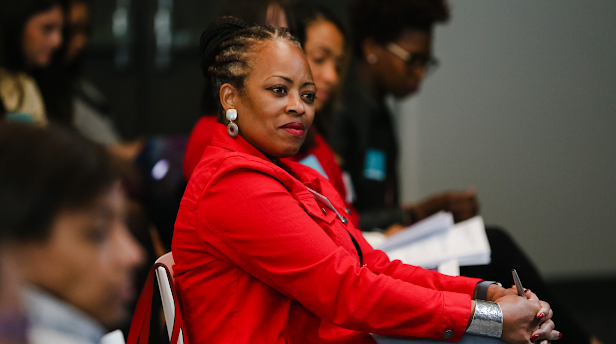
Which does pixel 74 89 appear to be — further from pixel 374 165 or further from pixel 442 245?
pixel 442 245

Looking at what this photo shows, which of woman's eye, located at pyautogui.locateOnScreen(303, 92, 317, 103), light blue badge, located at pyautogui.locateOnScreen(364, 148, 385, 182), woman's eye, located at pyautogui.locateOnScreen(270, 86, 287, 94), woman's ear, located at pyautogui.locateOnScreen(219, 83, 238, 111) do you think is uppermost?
woman's eye, located at pyautogui.locateOnScreen(270, 86, 287, 94)

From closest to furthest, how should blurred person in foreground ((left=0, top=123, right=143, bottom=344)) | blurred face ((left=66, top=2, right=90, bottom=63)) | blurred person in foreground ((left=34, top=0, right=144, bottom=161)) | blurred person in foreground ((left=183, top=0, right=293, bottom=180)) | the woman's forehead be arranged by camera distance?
blurred person in foreground ((left=0, top=123, right=143, bottom=344)), the woman's forehead, blurred person in foreground ((left=183, top=0, right=293, bottom=180)), blurred person in foreground ((left=34, top=0, right=144, bottom=161)), blurred face ((left=66, top=2, right=90, bottom=63))

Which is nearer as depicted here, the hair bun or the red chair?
→ the red chair

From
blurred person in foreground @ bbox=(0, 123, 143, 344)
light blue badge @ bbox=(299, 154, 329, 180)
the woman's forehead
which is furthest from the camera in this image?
light blue badge @ bbox=(299, 154, 329, 180)

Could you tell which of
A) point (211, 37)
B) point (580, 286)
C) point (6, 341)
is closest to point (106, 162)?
point (6, 341)

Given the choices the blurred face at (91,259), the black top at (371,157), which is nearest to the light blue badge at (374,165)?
the black top at (371,157)

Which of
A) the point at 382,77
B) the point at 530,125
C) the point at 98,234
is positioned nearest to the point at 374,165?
the point at 382,77

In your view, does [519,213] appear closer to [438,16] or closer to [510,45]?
[510,45]

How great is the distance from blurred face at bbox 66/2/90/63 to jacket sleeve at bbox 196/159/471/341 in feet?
6.22

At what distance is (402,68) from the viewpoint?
9.32 ft

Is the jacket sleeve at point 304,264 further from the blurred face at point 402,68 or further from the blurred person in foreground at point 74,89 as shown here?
the blurred face at point 402,68

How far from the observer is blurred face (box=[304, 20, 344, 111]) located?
231 centimetres

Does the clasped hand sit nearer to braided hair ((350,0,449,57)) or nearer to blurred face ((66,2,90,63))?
braided hair ((350,0,449,57))

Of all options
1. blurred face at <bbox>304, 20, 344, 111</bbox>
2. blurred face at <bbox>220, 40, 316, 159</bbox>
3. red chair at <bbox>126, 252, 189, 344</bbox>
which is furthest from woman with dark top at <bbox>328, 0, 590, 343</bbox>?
red chair at <bbox>126, 252, 189, 344</bbox>
